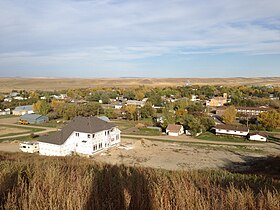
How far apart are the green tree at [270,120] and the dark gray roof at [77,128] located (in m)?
27.7

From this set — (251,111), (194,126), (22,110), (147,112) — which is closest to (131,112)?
(147,112)

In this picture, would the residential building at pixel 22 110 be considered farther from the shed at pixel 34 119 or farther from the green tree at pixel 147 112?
the green tree at pixel 147 112

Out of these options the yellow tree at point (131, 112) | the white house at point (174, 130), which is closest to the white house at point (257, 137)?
the white house at point (174, 130)

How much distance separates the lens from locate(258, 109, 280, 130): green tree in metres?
43.2

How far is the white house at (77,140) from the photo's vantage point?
28188 mm

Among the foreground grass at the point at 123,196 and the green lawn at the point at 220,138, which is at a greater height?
the foreground grass at the point at 123,196

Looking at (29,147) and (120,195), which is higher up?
(120,195)

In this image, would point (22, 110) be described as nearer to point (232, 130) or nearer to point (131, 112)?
point (131, 112)

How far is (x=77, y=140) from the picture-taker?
29.4 meters

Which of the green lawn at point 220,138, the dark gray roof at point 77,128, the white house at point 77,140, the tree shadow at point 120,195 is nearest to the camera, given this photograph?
the tree shadow at point 120,195

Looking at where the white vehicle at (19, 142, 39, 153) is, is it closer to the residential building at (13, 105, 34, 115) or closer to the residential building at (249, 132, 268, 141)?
the residential building at (249, 132, 268, 141)

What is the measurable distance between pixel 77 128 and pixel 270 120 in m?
31.9

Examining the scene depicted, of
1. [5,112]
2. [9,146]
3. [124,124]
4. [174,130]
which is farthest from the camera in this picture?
[5,112]

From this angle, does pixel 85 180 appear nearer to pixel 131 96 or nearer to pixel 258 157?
pixel 258 157
